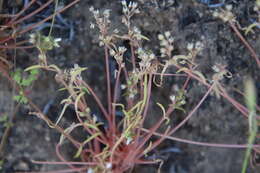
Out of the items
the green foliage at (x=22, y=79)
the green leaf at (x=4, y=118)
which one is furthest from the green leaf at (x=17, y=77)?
the green leaf at (x=4, y=118)

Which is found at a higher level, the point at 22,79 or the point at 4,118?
the point at 22,79

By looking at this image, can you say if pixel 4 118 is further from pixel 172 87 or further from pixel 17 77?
pixel 172 87

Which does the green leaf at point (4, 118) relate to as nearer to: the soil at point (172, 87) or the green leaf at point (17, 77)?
the soil at point (172, 87)

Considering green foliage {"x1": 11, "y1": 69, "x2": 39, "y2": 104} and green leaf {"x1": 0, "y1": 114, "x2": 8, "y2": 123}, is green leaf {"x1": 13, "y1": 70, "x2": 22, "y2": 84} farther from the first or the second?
green leaf {"x1": 0, "y1": 114, "x2": 8, "y2": 123}

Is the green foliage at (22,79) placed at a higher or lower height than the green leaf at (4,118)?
higher

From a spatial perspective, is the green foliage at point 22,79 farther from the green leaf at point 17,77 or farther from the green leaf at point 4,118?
the green leaf at point 4,118

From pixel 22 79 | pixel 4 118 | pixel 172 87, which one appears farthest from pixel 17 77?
pixel 172 87

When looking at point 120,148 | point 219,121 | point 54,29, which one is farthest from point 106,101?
point 219,121

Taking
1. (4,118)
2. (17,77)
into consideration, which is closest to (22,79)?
(17,77)
